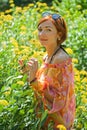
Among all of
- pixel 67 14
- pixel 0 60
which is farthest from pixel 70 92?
pixel 67 14

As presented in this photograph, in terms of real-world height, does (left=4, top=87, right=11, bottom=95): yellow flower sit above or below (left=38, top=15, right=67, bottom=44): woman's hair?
below

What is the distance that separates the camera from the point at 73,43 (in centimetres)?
583

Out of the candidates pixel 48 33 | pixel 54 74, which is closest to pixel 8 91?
pixel 54 74

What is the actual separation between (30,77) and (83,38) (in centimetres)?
252

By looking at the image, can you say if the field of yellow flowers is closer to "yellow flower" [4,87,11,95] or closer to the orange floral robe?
"yellow flower" [4,87,11,95]

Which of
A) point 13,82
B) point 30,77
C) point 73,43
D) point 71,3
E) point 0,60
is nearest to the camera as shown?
point 30,77

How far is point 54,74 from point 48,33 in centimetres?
27

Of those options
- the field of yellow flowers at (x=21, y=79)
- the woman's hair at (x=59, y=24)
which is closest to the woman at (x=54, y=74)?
the woman's hair at (x=59, y=24)

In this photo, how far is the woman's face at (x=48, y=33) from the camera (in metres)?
3.49

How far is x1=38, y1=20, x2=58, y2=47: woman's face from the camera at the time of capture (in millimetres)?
3488

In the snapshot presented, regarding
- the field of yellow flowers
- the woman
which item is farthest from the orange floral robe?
the field of yellow flowers

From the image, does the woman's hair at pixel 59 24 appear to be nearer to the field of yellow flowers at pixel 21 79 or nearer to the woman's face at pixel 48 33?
the woman's face at pixel 48 33

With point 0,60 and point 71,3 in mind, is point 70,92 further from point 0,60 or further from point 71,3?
point 71,3

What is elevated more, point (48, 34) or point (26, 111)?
point (48, 34)
